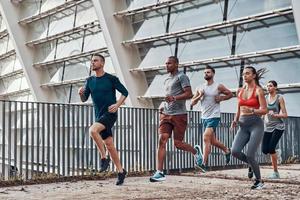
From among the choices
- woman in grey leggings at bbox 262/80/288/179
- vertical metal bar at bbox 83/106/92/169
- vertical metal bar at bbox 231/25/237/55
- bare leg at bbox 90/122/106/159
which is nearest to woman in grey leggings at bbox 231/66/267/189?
bare leg at bbox 90/122/106/159

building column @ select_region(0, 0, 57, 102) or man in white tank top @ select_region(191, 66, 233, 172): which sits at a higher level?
building column @ select_region(0, 0, 57, 102)

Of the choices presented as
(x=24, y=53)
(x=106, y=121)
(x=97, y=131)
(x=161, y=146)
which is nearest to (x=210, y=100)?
(x=161, y=146)

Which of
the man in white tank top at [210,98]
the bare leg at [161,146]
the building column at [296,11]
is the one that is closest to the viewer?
the bare leg at [161,146]

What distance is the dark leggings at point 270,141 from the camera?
7.33 metres

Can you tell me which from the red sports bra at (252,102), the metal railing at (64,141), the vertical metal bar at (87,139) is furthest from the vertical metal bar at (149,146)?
the red sports bra at (252,102)

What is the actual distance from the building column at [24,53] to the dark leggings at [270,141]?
2337 centimetres

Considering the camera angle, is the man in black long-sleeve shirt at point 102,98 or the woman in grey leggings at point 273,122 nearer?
the man in black long-sleeve shirt at point 102,98

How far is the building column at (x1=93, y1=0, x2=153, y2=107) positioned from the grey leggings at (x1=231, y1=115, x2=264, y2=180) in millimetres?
16282

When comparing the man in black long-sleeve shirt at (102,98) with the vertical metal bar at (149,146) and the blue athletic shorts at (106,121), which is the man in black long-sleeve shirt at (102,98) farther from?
the vertical metal bar at (149,146)

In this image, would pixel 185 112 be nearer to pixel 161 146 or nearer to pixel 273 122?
pixel 161 146

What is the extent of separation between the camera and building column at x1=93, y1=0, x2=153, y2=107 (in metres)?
21.9

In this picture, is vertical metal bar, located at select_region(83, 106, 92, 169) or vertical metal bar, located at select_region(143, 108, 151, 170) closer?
vertical metal bar, located at select_region(83, 106, 92, 169)

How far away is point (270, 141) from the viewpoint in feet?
24.2

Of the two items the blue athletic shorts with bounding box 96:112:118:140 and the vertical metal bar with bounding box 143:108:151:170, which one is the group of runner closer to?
the blue athletic shorts with bounding box 96:112:118:140
